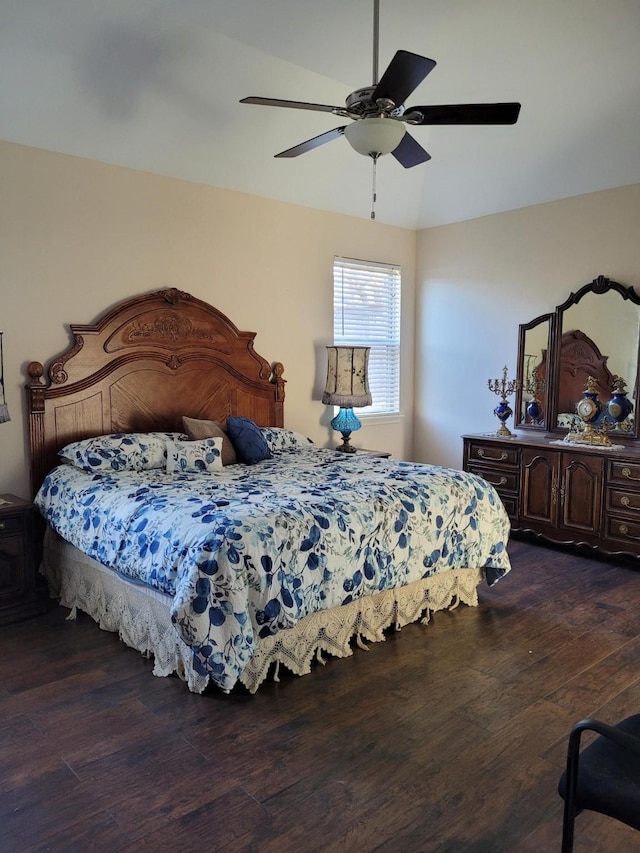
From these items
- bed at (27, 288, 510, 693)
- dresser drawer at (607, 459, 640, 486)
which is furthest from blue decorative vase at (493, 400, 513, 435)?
bed at (27, 288, 510, 693)

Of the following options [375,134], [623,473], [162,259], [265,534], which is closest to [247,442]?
[162,259]

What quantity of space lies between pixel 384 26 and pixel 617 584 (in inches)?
147

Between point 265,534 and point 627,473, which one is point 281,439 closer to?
point 265,534

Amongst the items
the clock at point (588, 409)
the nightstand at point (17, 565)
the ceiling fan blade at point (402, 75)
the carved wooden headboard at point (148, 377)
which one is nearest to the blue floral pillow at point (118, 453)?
the carved wooden headboard at point (148, 377)

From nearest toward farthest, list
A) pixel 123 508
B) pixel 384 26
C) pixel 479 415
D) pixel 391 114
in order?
pixel 391 114
pixel 123 508
pixel 384 26
pixel 479 415

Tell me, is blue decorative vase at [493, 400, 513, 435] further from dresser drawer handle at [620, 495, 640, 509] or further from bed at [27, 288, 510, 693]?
bed at [27, 288, 510, 693]

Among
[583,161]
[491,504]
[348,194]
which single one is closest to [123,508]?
[491,504]

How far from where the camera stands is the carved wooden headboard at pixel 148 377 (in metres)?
3.97

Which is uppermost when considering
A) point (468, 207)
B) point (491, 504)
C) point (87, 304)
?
point (468, 207)

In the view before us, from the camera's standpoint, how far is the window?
18.7 ft

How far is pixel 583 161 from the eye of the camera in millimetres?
4715

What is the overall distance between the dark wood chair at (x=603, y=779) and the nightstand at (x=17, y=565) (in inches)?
117

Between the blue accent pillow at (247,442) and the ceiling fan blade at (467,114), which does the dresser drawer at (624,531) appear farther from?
the ceiling fan blade at (467,114)

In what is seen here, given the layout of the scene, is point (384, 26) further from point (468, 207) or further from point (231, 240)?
point (468, 207)
